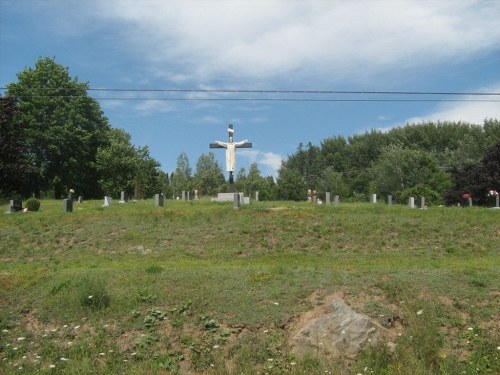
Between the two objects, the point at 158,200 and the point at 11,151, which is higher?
the point at 11,151

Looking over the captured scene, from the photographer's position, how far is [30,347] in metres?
9.77

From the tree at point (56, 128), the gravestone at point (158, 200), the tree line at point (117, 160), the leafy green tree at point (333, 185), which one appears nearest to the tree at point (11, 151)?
the tree line at point (117, 160)

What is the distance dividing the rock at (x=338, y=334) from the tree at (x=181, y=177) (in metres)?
67.3

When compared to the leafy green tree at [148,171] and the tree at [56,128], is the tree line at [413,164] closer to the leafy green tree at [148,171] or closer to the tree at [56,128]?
the leafy green tree at [148,171]

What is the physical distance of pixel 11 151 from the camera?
124 ft

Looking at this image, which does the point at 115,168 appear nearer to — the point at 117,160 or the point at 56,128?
the point at 117,160

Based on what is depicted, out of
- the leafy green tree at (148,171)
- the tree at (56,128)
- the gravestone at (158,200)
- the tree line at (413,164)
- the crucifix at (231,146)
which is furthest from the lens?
the leafy green tree at (148,171)

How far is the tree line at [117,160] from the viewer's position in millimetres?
43688

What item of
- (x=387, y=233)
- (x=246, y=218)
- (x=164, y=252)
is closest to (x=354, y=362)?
(x=164, y=252)

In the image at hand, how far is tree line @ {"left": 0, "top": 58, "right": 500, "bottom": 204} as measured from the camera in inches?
1720

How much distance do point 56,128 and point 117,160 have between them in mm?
7071

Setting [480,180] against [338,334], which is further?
[480,180]

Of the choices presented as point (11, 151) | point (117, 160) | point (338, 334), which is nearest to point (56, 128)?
point (117, 160)

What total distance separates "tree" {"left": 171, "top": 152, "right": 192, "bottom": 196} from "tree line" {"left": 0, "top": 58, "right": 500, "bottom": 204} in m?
0.37
